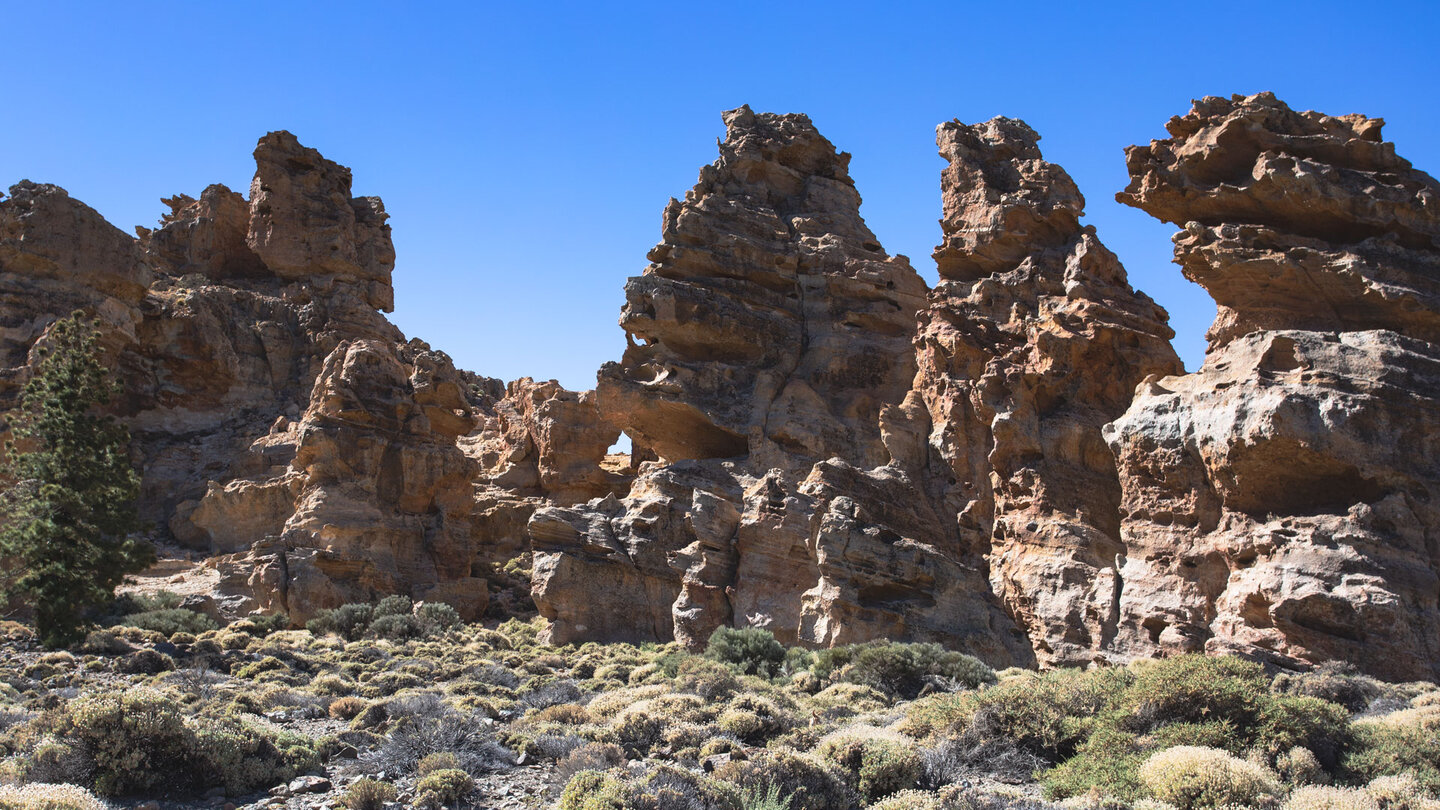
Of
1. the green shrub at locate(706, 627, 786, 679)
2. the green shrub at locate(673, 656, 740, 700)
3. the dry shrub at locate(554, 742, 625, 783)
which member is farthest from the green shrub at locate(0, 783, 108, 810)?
the green shrub at locate(706, 627, 786, 679)

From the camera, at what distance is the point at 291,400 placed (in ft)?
157

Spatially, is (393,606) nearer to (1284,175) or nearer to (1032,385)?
(1032,385)

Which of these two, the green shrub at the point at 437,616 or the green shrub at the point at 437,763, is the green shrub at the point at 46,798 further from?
the green shrub at the point at 437,616

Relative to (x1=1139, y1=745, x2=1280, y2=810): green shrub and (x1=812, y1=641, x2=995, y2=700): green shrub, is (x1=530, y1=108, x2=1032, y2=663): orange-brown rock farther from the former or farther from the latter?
(x1=1139, y1=745, x2=1280, y2=810): green shrub

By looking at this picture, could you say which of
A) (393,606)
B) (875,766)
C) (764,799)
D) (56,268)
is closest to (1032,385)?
(875,766)

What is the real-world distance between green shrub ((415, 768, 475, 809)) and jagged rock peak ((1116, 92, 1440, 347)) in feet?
53.4

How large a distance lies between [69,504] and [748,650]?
16336 millimetres

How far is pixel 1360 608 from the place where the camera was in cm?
1647

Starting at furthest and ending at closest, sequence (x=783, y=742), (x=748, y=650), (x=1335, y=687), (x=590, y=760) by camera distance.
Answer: (x=748, y=650)
(x=1335, y=687)
(x=783, y=742)
(x=590, y=760)

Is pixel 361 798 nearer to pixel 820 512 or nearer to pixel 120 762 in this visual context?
pixel 120 762

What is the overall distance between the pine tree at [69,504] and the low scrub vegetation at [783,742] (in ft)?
18.5

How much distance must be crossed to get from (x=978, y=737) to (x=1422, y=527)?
8943mm

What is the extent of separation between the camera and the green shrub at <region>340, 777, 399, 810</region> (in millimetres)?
11773

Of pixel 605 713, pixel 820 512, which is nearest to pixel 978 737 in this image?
pixel 605 713
